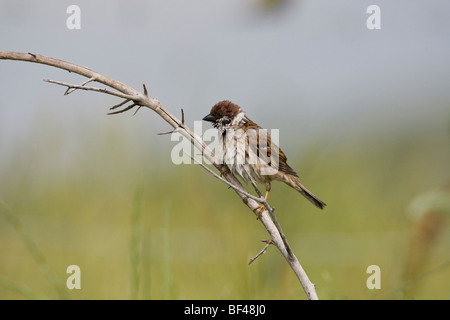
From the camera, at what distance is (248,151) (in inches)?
114

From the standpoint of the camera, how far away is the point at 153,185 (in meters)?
4.33

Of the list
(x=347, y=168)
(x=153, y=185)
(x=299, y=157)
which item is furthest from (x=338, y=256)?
(x=153, y=185)

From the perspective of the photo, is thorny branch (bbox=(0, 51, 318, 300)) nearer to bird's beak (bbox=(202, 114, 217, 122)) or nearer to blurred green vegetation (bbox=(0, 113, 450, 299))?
blurred green vegetation (bbox=(0, 113, 450, 299))

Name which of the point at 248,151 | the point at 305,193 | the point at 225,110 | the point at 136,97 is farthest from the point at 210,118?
the point at 136,97

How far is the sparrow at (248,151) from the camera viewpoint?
2850mm

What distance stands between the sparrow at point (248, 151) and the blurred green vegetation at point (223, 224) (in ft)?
0.27

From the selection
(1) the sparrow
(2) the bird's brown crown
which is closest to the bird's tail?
(1) the sparrow

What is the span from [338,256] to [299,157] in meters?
0.72

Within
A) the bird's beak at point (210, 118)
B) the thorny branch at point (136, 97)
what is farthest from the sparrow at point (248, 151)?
the thorny branch at point (136, 97)

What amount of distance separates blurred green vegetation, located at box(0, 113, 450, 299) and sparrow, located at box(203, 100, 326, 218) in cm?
8

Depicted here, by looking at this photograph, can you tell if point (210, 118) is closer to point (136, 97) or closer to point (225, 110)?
point (225, 110)

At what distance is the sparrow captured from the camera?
285 cm
